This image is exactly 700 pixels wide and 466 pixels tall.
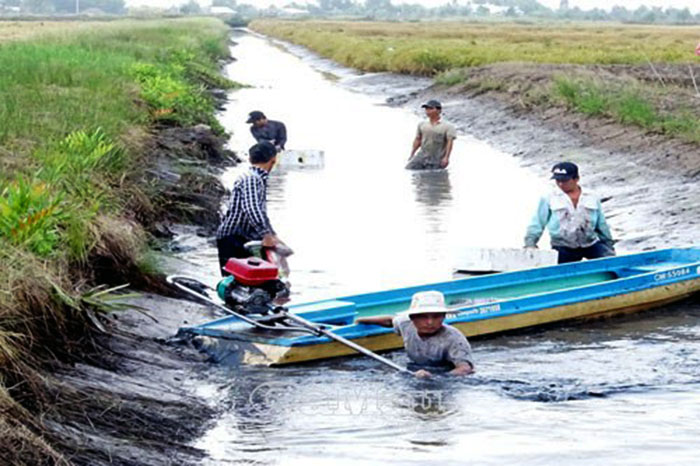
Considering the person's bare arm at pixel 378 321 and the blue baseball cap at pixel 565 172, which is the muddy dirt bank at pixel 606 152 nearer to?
the blue baseball cap at pixel 565 172

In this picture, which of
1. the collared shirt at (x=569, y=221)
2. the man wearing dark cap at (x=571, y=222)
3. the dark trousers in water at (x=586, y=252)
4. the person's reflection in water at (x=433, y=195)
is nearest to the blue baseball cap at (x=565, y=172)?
the man wearing dark cap at (x=571, y=222)

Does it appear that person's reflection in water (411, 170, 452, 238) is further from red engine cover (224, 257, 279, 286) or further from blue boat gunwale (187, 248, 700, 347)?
red engine cover (224, 257, 279, 286)

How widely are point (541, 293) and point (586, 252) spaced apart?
1.22 meters

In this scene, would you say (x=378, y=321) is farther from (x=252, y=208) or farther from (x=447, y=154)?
(x=447, y=154)

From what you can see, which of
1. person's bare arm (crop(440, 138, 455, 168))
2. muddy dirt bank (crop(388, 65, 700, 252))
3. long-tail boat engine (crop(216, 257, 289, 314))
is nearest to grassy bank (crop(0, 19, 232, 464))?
long-tail boat engine (crop(216, 257, 289, 314))

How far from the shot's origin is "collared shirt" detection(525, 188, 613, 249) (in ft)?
37.1

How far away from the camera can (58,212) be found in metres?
9.18

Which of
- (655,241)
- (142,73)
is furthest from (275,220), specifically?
(142,73)

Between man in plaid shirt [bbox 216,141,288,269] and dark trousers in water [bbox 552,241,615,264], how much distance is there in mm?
2822

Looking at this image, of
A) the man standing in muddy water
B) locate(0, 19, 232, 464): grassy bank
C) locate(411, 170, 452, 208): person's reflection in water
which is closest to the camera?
locate(0, 19, 232, 464): grassy bank

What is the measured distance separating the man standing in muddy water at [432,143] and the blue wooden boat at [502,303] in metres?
8.16

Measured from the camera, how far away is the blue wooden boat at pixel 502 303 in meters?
8.99

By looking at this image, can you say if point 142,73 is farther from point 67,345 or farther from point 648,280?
point 67,345

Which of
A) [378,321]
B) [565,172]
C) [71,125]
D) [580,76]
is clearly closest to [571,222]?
[565,172]
